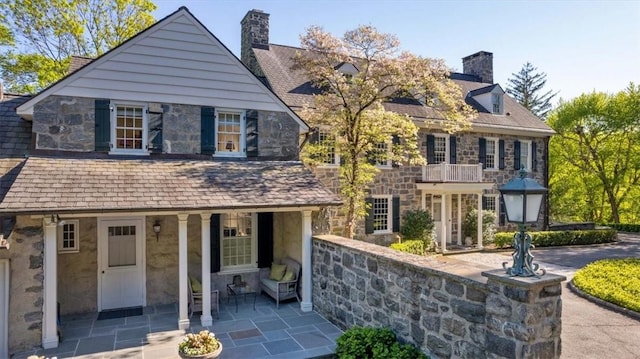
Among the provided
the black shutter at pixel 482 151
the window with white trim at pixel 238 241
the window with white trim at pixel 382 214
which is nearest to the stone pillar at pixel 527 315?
the window with white trim at pixel 238 241

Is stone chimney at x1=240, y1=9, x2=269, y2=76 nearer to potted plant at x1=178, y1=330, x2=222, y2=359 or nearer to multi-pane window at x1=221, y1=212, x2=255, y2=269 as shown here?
multi-pane window at x1=221, y1=212, x2=255, y2=269

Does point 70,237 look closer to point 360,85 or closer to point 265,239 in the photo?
point 265,239

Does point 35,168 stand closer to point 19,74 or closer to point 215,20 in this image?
point 215,20

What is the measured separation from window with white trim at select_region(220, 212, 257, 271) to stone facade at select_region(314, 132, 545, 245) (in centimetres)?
525

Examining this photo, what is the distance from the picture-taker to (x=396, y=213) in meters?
16.9

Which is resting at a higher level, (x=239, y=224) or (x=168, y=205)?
(x=168, y=205)

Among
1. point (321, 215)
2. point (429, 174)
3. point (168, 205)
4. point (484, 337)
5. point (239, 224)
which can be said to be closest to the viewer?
point (484, 337)

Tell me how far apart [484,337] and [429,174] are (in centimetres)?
1339

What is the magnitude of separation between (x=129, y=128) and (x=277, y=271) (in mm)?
4995

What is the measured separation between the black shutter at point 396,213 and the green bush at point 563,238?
484 cm

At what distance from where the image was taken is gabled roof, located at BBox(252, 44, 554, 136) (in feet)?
51.7

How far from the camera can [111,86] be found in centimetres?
908

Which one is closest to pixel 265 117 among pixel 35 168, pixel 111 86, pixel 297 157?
pixel 297 157

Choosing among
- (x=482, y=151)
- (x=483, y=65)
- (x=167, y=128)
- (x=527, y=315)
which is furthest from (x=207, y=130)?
(x=483, y=65)
